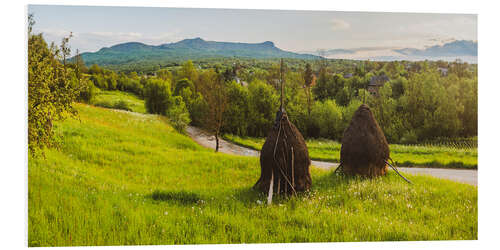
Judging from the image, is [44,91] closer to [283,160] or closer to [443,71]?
[283,160]

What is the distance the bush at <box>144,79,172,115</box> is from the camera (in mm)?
6949

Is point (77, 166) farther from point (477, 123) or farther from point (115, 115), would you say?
point (477, 123)

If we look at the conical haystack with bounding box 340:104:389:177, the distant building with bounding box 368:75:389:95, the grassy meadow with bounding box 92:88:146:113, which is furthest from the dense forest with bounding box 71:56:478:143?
the conical haystack with bounding box 340:104:389:177

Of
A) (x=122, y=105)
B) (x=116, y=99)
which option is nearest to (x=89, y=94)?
(x=116, y=99)

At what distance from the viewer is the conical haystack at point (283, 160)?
17.5 ft

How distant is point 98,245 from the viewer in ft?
15.6

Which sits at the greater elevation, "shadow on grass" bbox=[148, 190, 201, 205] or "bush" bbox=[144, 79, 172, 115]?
"bush" bbox=[144, 79, 172, 115]

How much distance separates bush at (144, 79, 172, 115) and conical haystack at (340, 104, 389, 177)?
373cm

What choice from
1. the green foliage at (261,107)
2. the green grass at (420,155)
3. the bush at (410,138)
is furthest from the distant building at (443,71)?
the green foliage at (261,107)

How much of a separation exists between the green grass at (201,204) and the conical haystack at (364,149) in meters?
0.26

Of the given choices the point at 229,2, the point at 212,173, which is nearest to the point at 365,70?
the point at 229,2

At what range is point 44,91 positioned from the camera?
15.7 ft

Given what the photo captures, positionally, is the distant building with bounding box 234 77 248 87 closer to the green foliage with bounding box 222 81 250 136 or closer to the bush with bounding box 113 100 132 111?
the green foliage with bounding box 222 81 250 136

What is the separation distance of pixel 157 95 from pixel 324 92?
11.9 ft
